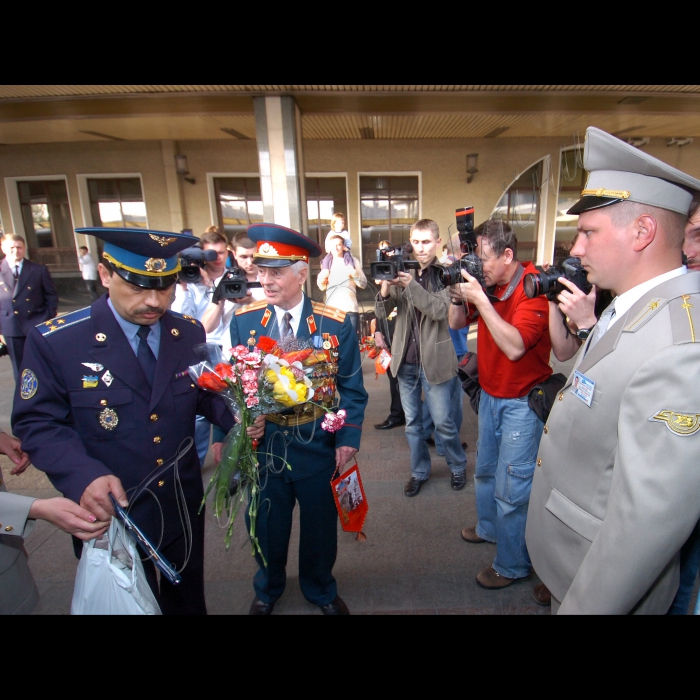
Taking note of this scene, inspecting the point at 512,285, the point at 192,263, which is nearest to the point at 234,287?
the point at 192,263

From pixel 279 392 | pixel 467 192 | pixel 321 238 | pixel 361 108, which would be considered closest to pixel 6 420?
pixel 279 392

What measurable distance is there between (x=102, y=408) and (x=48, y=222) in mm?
13430

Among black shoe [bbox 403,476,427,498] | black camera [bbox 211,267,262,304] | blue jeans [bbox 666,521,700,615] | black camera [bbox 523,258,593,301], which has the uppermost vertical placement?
black camera [bbox 523,258,593,301]

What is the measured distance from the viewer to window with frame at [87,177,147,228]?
37.8 ft

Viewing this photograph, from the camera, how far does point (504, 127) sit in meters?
9.91

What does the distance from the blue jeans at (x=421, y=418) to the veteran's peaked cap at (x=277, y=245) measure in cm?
162

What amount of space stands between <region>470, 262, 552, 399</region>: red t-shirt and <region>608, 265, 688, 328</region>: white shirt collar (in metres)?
0.87

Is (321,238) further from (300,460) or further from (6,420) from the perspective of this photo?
(300,460)

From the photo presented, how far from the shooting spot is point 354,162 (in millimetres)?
11172

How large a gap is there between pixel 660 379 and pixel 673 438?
14 centimetres

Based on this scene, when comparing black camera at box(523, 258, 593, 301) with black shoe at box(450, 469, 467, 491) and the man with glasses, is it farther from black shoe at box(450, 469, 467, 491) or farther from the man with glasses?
black shoe at box(450, 469, 467, 491)

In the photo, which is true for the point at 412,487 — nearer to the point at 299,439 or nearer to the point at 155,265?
the point at 299,439

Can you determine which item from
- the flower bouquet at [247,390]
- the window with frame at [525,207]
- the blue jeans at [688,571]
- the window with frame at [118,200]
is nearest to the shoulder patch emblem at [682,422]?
the blue jeans at [688,571]

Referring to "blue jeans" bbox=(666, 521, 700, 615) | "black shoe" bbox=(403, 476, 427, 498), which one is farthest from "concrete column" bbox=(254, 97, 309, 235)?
"blue jeans" bbox=(666, 521, 700, 615)
